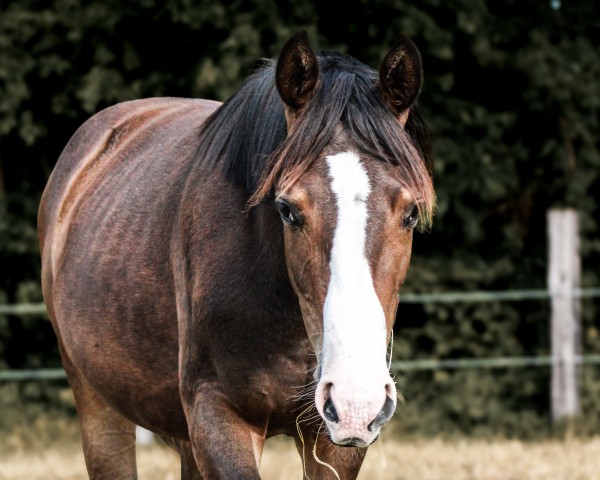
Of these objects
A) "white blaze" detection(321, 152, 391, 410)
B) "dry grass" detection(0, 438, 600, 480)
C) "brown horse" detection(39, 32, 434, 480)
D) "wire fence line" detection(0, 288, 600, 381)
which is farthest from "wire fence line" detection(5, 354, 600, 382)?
"white blaze" detection(321, 152, 391, 410)

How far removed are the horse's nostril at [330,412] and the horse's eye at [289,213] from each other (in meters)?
0.51

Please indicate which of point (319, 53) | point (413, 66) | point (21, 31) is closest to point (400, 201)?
point (413, 66)

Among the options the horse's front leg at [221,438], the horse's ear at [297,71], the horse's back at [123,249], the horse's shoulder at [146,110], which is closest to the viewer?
the horse's ear at [297,71]

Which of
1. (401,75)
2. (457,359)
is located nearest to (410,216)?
(401,75)

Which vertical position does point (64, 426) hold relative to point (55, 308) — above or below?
below

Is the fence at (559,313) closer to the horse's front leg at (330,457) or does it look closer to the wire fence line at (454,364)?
the wire fence line at (454,364)

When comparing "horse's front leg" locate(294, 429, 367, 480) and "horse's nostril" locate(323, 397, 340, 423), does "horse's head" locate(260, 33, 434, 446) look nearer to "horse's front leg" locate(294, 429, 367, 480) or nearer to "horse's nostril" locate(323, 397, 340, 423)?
"horse's nostril" locate(323, 397, 340, 423)

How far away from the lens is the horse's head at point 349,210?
2.92 metres

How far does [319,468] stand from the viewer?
A: 371 centimetres

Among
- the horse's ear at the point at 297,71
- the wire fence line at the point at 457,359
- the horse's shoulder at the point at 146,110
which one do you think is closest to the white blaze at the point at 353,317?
the horse's ear at the point at 297,71

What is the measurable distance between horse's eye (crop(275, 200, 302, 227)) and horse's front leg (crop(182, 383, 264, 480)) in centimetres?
67

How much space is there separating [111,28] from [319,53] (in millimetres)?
5077

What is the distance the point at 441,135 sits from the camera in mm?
8820

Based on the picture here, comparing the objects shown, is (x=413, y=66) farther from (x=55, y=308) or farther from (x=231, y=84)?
(x=231, y=84)
